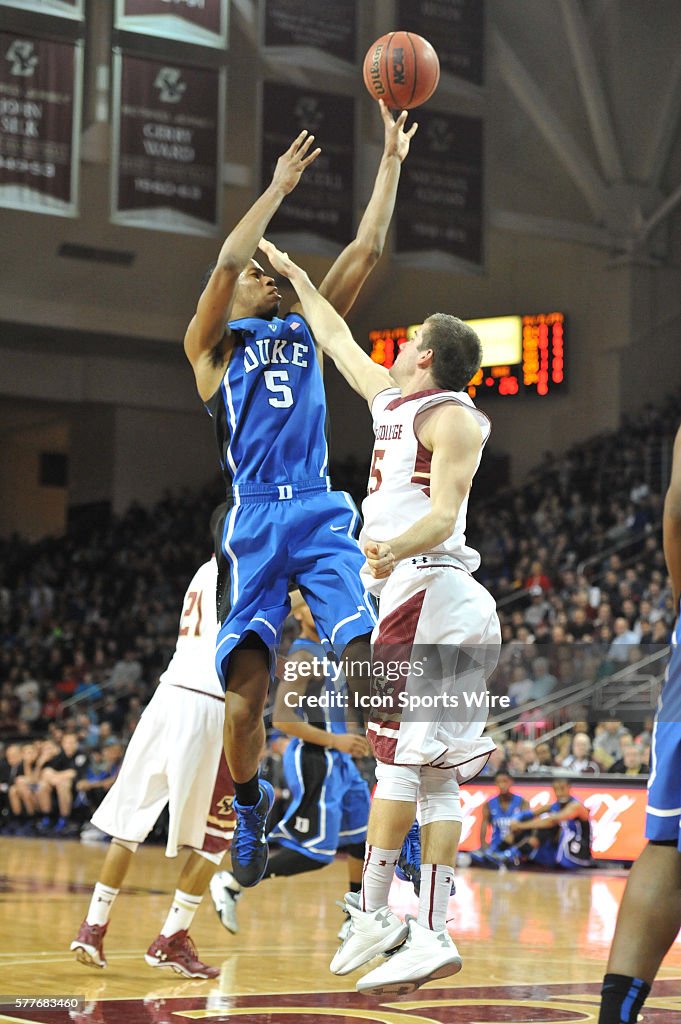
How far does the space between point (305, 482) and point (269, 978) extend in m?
2.48

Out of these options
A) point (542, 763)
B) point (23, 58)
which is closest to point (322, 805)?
point (542, 763)

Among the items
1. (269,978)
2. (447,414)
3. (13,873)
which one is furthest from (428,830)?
(13,873)

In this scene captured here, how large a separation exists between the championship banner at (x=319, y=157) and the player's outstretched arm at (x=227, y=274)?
1113 cm

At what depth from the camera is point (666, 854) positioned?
11.8ft

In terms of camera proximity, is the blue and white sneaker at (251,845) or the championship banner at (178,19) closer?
the blue and white sneaker at (251,845)

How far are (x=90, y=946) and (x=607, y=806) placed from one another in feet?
24.4

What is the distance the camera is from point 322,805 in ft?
28.6

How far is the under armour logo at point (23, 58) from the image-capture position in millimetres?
15109

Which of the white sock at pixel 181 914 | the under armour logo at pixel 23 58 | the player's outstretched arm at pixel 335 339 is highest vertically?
the under armour logo at pixel 23 58

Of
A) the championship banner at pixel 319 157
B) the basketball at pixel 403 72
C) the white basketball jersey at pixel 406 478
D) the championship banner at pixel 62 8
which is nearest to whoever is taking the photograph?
the white basketball jersey at pixel 406 478

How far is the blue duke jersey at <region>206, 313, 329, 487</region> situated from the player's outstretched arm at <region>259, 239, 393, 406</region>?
176 mm

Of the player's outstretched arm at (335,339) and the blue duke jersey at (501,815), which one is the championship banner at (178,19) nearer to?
the blue duke jersey at (501,815)

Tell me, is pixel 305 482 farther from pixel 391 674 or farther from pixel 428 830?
pixel 428 830

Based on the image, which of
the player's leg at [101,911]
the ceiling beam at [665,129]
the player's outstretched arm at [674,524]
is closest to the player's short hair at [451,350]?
the player's outstretched arm at [674,524]
